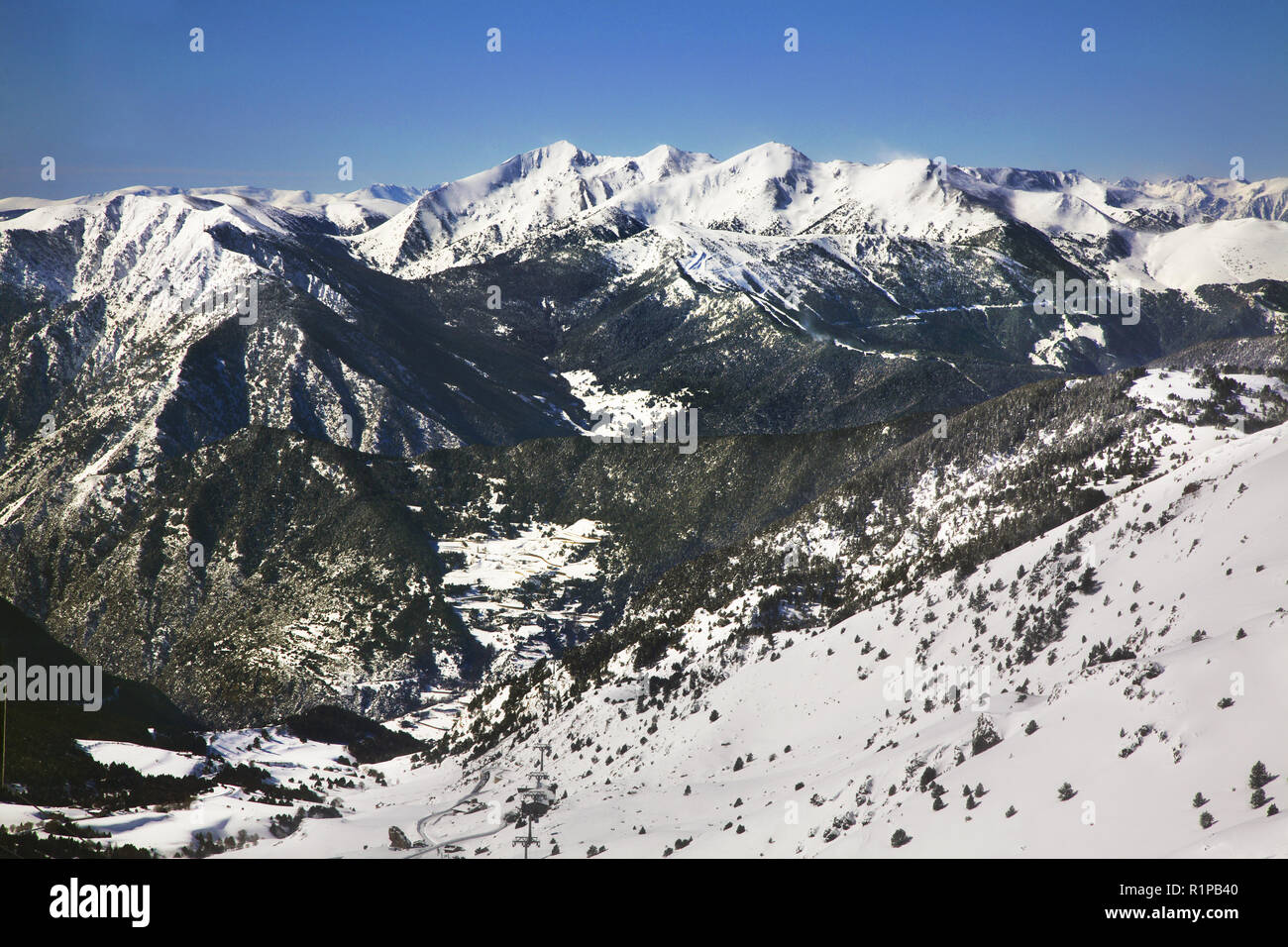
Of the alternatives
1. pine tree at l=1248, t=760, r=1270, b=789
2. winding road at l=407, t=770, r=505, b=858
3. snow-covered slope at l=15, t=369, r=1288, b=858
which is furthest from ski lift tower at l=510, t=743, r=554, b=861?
pine tree at l=1248, t=760, r=1270, b=789

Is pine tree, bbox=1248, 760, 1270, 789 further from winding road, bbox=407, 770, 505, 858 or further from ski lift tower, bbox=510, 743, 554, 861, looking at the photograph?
winding road, bbox=407, 770, 505, 858

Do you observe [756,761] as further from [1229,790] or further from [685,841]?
[1229,790]

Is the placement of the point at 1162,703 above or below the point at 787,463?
below

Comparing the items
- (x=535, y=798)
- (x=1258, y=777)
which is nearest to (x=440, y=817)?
(x=535, y=798)

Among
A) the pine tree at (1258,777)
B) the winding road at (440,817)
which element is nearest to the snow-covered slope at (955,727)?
the pine tree at (1258,777)

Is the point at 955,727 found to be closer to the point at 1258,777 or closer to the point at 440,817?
the point at 1258,777

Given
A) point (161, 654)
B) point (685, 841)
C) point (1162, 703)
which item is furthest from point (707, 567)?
point (161, 654)

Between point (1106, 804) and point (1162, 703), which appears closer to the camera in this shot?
point (1106, 804)

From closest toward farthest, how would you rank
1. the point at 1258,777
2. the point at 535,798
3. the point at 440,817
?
the point at 1258,777
the point at 535,798
the point at 440,817

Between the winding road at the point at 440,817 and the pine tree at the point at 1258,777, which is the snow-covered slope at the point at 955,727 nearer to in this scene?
the pine tree at the point at 1258,777

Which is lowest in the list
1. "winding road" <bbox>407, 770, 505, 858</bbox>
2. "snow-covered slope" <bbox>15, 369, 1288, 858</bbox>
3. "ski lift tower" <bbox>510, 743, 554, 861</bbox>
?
"winding road" <bbox>407, 770, 505, 858</bbox>

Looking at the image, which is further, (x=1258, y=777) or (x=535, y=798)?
(x=535, y=798)
